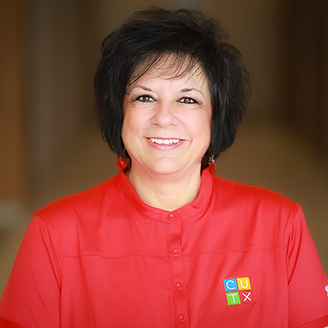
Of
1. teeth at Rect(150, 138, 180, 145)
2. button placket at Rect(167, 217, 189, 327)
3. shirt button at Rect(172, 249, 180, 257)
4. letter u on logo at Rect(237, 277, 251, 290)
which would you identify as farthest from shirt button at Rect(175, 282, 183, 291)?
teeth at Rect(150, 138, 180, 145)

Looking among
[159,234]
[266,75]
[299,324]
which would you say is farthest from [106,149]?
[299,324]

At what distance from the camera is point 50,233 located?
1.86 metres

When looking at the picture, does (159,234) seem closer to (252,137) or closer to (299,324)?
(299,324)

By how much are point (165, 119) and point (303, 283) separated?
0.87m

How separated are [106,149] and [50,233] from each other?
123 cm

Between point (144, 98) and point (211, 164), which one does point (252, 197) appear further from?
point (144, 98)

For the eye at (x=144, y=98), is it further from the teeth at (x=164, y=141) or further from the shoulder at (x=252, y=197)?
the shoulder at (x=252, y=197)

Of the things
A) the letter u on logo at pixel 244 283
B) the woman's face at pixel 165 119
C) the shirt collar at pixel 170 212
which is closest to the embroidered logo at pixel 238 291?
the letter u on logo at pixel 244 283

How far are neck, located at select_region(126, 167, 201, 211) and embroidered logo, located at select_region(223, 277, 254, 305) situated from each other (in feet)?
1.19

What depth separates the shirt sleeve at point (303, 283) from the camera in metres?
1.95

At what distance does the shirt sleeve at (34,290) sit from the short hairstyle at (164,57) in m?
0.55

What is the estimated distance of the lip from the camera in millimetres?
1827

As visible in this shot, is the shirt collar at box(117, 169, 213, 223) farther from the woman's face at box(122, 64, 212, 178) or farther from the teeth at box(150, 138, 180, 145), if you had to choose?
the teeth at box(150, 138, 180, 145)

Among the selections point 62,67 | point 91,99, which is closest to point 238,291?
point 91,99
